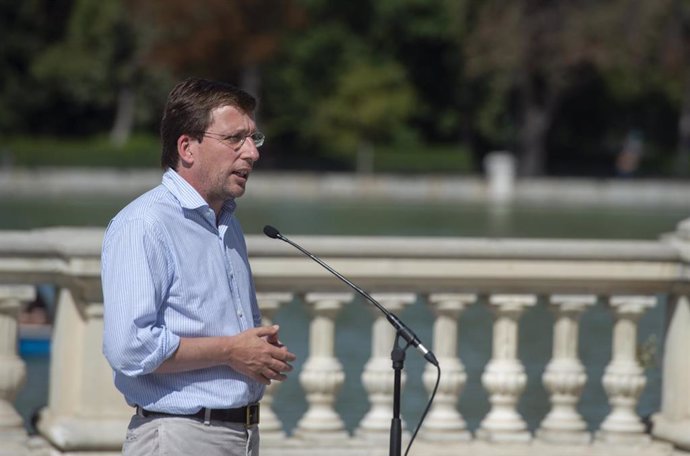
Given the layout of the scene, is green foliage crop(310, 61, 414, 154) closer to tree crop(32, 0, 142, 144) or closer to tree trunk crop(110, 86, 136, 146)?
tree trunk crop(110, 86, 136, 146)

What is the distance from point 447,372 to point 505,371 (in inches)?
9.4

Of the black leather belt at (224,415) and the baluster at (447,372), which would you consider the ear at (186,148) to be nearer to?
the black leather belt at (224,415)

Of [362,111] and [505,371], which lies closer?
[505,371]

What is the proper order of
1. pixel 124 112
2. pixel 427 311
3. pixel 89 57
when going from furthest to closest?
pixel 124 112, pixel 89 57, pixel 427 311

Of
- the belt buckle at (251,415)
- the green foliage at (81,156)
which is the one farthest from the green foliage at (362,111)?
the belt buckle at (251,415)

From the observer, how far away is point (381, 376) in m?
6.02

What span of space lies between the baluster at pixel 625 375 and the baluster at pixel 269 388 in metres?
1.37

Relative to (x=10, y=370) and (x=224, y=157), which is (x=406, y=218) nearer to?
(x=10, y=370)

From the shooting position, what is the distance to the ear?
12.5ft

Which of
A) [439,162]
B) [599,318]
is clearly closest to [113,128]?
[439,162]

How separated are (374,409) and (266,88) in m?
60.5

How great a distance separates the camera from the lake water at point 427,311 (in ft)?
34.0

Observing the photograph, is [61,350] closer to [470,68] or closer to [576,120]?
[470,68]

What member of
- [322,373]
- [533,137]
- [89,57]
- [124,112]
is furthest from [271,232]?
[124,112]
